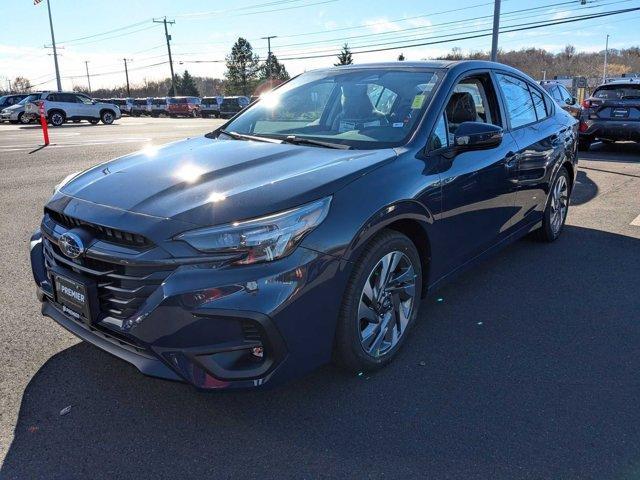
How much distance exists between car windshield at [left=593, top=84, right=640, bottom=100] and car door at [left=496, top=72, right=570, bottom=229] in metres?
7.72

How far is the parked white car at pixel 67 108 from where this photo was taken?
26922 millimetres

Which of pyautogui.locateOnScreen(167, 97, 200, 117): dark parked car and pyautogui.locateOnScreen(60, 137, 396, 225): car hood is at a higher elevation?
pyautogui.locateOnScreen(167, 97, 200, 117): dark parked car

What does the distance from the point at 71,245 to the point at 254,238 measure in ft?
2.89

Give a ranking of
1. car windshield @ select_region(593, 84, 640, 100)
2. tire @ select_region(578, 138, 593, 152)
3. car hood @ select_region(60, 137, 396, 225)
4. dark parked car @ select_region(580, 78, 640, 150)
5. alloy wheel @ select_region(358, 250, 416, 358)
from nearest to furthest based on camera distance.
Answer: car hood @ select_region(60, 137, 396, 225) → alloy wheel @ select_region(358, 250, 416, 358) → dark parked car @ select_region(580, 78, 640, 150) → car windshield @ select_region(593, 84, 640, 100) → tire @ select_region(578, 138, 593, 152)

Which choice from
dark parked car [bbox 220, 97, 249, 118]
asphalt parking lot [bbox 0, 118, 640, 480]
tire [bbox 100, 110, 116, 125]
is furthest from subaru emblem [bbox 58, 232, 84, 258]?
dark parked car [bbox 220, 97, 249, 118]

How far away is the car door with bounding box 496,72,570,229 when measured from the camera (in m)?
4.27

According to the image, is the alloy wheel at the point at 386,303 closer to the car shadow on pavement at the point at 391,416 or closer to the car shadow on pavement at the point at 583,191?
the car shadow on pavement at the point at 391,416

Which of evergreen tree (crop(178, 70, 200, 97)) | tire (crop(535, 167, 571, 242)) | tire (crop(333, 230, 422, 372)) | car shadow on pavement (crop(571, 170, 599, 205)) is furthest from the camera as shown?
evergreen tree (crop(178, 70, 200, 97))

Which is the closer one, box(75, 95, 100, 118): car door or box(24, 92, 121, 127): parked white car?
box(24, 92, 121, 127): parked white car

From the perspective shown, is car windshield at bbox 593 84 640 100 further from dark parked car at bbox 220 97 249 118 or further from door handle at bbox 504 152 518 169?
dark parked car at bbox 220 97 249 118

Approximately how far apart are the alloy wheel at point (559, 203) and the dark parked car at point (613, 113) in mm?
7129

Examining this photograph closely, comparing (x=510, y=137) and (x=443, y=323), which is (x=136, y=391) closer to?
(x=443, y=323)

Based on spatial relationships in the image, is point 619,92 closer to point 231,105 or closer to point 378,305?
point 378,305

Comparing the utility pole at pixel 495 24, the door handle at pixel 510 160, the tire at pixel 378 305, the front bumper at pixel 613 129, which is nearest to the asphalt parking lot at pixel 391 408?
the tire at pixel 378 305
